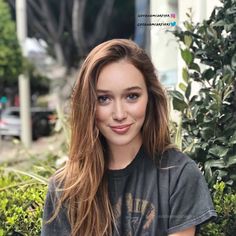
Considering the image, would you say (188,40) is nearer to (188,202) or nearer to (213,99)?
(213,99)

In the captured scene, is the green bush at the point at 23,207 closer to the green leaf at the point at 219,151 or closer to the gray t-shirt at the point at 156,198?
the gray t-shirt at the point at 156,198

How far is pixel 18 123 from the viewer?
1800 centimetres

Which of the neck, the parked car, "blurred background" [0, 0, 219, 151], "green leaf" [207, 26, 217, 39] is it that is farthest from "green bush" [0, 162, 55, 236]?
the parked car

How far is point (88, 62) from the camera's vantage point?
1580 mm

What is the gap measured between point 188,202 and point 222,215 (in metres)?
0.75

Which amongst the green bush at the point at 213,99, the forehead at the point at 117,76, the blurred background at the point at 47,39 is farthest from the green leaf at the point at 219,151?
the blurred background at the point at 47,39

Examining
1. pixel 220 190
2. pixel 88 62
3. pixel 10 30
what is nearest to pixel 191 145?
pixel 220 190

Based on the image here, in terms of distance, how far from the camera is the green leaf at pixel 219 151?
2236 millimetres

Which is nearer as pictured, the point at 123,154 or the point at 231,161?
the point at 123,154

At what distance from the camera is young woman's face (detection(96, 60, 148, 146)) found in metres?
1.55

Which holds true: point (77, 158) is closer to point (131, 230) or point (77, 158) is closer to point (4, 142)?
point (131, 230)

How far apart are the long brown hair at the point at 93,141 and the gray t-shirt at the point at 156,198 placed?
0.04 meters

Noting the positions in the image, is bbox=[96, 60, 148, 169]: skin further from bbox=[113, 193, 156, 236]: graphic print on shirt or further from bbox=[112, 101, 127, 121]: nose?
bbox=[113, 193, 156, 236]: graphic print on shirt

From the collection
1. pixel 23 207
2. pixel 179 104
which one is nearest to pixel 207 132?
pixel 179 104
